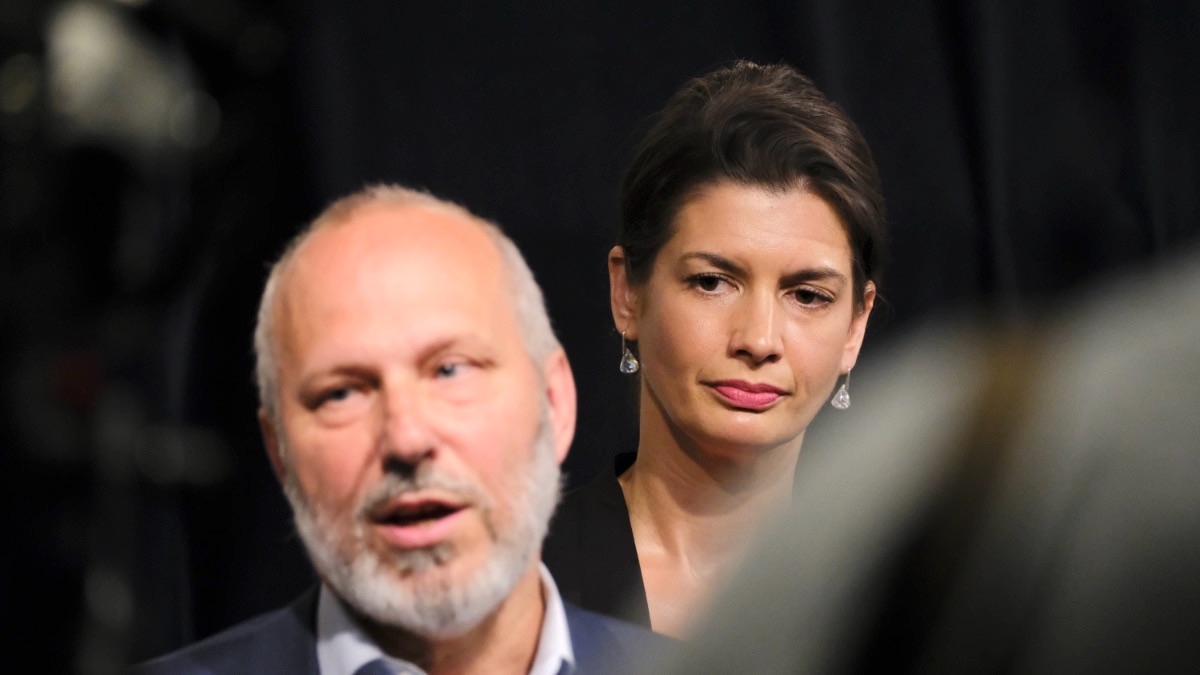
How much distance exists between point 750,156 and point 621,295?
4.9 inches

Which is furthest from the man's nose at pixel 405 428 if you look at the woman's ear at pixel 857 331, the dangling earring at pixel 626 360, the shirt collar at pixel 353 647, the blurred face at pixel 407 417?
the woman's ear at pixel 857 331

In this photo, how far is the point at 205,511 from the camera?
796 millimetres

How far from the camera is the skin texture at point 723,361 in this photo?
0.86 meters

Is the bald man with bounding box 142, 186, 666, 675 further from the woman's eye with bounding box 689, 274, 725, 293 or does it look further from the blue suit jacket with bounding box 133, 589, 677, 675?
the woman's eye with bounding box 689, 274, 725, 293

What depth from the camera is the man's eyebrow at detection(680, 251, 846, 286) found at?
859mm

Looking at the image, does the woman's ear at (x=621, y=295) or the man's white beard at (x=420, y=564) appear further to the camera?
the woman's ear at (x=621, y=295)

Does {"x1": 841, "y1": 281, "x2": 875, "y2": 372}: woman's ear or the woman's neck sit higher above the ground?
{"x1": 841, "y1": 281, "x2": 875, "y2": 372}: woman's ear

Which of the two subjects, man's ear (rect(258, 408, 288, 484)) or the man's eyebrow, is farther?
the man's eyebrow

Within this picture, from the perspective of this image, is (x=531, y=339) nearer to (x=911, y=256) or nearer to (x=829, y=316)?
(x=829, y=316)

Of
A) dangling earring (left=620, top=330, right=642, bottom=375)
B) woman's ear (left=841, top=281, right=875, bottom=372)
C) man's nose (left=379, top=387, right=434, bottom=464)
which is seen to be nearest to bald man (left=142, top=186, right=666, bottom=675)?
man's nose (left=379, top=387, right=434, bottom=464)

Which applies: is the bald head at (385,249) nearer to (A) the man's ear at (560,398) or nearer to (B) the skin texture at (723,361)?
(A) the man's ear at (560,398)

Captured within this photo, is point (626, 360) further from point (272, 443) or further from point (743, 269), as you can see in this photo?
point (272, 443)

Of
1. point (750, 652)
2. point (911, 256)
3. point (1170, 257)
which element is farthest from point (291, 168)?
point (1170, 257)

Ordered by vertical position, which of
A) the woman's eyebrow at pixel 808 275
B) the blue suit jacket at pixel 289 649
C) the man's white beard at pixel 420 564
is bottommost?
the blue suit jacket at pixel 289 649
